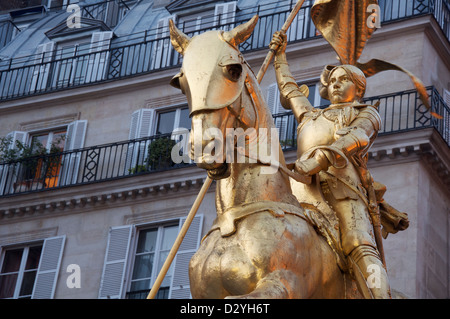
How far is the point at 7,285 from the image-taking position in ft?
85.5

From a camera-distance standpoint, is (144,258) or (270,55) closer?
(270,55)

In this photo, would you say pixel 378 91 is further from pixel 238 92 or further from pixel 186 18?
pixel 238 92

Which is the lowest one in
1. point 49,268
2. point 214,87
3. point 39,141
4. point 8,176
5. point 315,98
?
point 214,87

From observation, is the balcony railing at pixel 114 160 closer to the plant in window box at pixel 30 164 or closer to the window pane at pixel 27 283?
the plant in window box at pixel 30 164

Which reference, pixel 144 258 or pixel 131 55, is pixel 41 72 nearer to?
pixel 131 55

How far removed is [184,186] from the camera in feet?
81.8

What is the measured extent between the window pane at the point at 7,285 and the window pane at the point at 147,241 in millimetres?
2905

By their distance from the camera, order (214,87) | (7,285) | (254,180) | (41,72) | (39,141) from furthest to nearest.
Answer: (41,72)
(39,141)
(7,285)
(254,180)
(214,87)

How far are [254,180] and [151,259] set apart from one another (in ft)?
56.2

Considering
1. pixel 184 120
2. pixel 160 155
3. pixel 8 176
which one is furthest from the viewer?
pixel 8 176

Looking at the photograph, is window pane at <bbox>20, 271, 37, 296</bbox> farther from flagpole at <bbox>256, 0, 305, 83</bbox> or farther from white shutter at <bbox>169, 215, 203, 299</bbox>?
flagpole at <bbox>256, 0, 305, 83</bbox>

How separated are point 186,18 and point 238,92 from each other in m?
21.7

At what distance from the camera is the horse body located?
7.16 metres

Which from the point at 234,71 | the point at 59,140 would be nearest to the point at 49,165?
the point at 59,140
